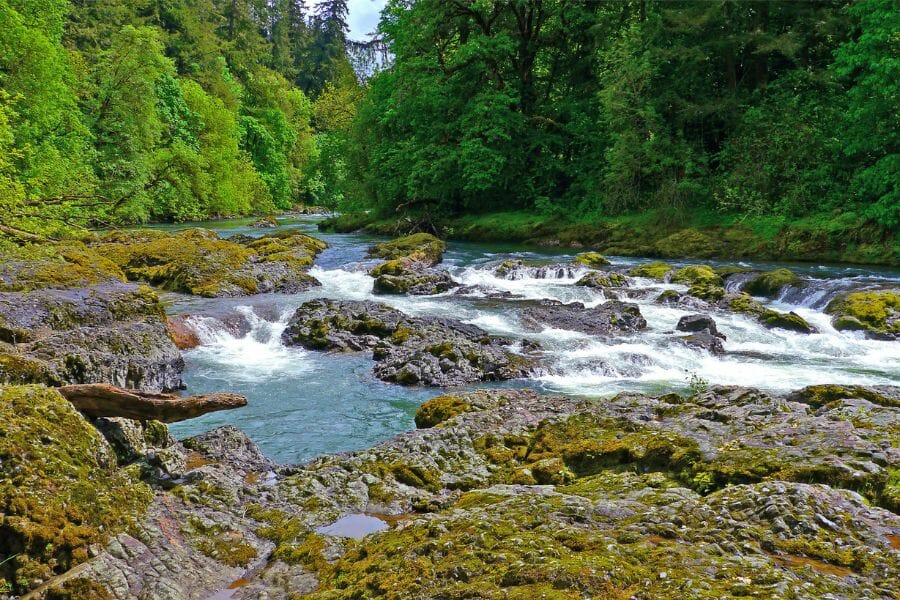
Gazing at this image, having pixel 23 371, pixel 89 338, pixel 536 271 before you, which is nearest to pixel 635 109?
pixel 536 271

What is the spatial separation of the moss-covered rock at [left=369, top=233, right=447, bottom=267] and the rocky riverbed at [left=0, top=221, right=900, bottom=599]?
33.8 feet

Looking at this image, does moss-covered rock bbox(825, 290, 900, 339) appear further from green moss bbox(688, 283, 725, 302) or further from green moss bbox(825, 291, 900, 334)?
green moss bbox(688, 283, 725, 302)

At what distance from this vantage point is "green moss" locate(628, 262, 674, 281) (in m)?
18.3

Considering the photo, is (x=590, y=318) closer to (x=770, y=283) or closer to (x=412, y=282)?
(x=412, y=282)

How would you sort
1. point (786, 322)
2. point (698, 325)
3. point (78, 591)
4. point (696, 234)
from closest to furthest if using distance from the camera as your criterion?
1. point (78, 591)
2. point (698, 325)
3. point (786, 322)
4. point (696, 234)

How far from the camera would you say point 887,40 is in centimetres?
1820

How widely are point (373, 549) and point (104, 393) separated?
2564mm

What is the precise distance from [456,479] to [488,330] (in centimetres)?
802

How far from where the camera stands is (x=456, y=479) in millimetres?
5074

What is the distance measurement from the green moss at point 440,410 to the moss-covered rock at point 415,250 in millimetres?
13728

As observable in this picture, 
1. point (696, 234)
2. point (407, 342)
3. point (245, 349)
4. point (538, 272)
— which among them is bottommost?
point (245, 349)

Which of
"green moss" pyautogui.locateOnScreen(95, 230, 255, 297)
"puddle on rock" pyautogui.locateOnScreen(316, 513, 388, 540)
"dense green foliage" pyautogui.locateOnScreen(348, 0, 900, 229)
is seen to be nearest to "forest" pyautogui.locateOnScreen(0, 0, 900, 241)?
"dense green foliage" pyautogui.locateOnScreen(348, 0, 900, 229)

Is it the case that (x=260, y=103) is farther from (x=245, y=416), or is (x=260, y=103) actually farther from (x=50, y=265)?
(x=245, y=416)

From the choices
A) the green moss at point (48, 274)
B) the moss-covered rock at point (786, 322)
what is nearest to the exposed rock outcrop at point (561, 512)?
the moss-covered rock at point (786, 322)
